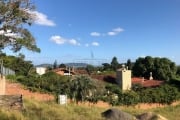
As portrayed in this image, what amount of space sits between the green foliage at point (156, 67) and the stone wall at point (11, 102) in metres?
57.2

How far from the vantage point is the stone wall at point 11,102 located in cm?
1758

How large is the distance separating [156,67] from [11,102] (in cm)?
6022

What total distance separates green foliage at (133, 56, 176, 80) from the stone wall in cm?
5721

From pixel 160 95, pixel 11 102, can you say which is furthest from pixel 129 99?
pixel 11 102

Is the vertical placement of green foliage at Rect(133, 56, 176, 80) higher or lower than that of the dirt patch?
higher

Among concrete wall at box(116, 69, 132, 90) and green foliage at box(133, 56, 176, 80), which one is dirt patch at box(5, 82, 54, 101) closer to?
concrete wall at box(116, 69, 132, 90)

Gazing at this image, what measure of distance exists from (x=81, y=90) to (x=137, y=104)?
26.3 ft

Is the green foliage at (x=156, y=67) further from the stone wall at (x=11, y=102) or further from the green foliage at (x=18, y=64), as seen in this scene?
the stone wall at (x=11, y=102)

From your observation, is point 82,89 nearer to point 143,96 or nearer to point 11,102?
point 143,96

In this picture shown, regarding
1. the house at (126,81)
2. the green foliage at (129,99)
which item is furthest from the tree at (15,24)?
the house at (126,81)

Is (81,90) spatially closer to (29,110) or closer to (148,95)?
(148,95)

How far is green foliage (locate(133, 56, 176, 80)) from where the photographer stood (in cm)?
7388

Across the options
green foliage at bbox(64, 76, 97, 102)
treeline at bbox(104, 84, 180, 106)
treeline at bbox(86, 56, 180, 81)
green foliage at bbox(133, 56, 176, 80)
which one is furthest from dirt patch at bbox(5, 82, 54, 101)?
green foliage at bbox(133, 56, 176, 80)

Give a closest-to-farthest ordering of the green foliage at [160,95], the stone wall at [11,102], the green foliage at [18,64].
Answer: the stone wall at [11,102] → the green foliage at [160,95] → the green foliage at [18,64]
